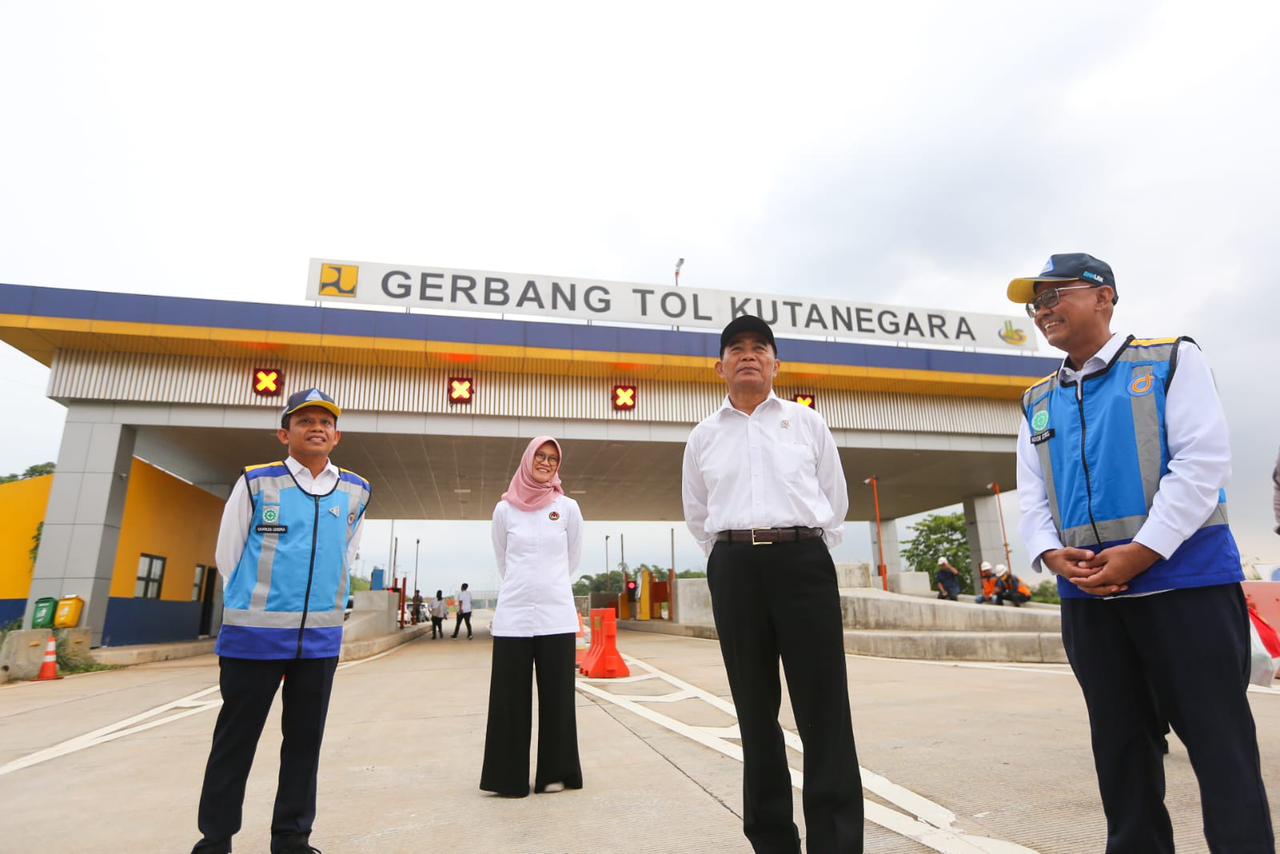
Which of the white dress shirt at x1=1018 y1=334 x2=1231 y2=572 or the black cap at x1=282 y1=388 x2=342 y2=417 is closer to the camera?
the white dress shirt at x1=1018 y1=334 x2=1231 y2=572

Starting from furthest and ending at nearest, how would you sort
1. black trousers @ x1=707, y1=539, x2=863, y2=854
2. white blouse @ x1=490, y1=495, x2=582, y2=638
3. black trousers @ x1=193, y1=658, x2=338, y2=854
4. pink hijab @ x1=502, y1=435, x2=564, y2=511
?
pink hijab @ x1=502, y1=435, x2=564, y2=511 → white blouse @ x1=490, y1=495, x2=582, y2=638 → black trousers @ x1=193, y1=658, x2=338, y2=854 → black trousers @ x1=707, y1=539, x2=863, y2=854

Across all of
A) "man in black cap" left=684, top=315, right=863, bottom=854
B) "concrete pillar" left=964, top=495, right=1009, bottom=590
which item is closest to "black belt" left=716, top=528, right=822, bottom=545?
"man in black cap" left=684, top=315, right=863, bottom=854

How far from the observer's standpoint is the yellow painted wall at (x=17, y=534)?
53.2 ft

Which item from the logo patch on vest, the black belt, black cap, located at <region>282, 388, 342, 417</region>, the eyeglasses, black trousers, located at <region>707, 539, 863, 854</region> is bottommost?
black trousers, located at <region>707, 539, 863, 854</region>

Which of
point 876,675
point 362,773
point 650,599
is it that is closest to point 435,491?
point 650,599

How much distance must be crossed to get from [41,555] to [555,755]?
13.8 metres

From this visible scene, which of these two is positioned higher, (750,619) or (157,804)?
(750,619)

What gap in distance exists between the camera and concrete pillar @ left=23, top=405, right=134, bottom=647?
480 inches

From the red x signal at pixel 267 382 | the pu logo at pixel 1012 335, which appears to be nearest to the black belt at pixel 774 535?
the red x signal at pixel 267 382

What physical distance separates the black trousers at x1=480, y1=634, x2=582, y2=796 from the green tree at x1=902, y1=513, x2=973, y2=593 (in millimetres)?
52014

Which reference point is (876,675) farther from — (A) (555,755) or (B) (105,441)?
(B) (105,441)

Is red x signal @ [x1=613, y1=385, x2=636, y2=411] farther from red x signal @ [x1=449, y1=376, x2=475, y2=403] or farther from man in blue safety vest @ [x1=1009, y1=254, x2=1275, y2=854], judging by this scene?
man in blue safety vest @ [x1=1009, y1=254, x2=1275, y2=854]

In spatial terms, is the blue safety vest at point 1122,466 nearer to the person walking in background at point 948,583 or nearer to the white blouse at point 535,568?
the white blouse at point 535,568

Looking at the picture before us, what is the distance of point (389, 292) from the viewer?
14.3m
